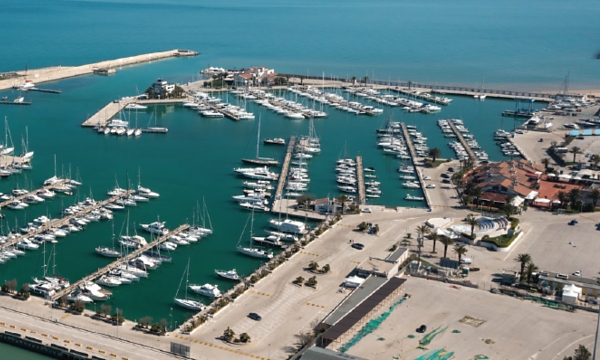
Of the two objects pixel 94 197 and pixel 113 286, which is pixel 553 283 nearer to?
pixel 113 286

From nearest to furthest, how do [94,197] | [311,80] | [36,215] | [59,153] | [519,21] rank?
[36,215], [94,197], [59,153], [311,80], [519,21]

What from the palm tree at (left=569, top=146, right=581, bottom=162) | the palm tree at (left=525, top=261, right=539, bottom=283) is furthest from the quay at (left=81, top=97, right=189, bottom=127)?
the palm tree at (left=525, top=261, right=539, bottom=283)

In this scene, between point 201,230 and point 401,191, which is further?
point 401,191

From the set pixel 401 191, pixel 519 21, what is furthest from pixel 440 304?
pixel 519 21

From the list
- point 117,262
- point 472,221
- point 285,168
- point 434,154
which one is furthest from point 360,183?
point 117,262

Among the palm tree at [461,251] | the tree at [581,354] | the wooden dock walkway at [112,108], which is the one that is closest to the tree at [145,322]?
the palm tree at [461,251]

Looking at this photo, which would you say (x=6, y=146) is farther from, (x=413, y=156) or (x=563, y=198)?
(x=563, y=198)

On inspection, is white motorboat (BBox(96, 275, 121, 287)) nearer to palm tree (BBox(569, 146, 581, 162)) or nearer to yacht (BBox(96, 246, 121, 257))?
yacht (BBox(96, 246, 121, 257))
